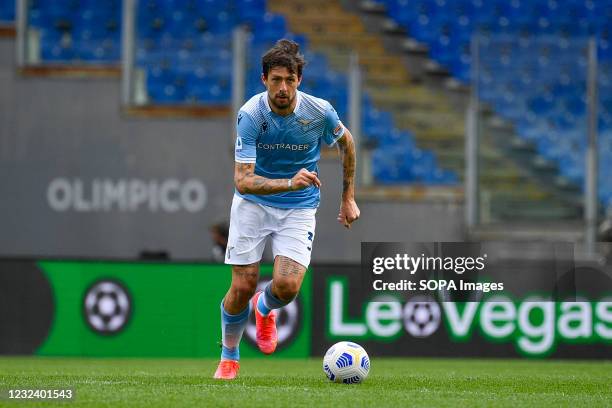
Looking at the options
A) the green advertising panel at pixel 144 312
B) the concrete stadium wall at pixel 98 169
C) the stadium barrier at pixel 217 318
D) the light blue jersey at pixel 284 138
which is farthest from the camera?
the concrete stadium wall at pixel 98 169

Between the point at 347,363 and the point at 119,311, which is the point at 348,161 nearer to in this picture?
the point at 347,363

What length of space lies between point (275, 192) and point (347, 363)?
1.27 meters

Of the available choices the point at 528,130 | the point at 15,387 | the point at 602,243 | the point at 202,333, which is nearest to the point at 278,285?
the point at 15,387

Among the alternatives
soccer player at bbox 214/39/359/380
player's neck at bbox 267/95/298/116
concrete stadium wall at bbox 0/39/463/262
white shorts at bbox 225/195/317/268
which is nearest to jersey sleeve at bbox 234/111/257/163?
soccer player at bbox 214/39/359/380

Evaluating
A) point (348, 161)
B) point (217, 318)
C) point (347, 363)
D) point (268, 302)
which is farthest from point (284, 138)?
point (217, 318)

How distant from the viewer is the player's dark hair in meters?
7.96

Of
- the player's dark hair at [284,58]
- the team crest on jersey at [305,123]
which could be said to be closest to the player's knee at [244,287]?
the team crest on jersey at [305,123]

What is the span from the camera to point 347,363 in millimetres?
8336

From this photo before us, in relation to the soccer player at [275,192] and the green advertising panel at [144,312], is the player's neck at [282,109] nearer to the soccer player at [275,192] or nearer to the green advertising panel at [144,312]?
the soccer player at [275,192]

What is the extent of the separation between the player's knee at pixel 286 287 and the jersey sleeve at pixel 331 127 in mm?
1007

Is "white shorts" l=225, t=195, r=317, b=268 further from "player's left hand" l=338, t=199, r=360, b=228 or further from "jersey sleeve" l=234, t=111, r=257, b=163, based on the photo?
"jersey sleeve" l=234, t=111, r=257, b=163

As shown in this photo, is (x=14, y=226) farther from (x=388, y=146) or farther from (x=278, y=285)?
(x=278, y=285)

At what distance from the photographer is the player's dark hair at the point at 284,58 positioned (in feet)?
26.1

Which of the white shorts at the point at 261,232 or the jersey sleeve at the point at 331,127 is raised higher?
the jersey sleeve at the point at 331,127
